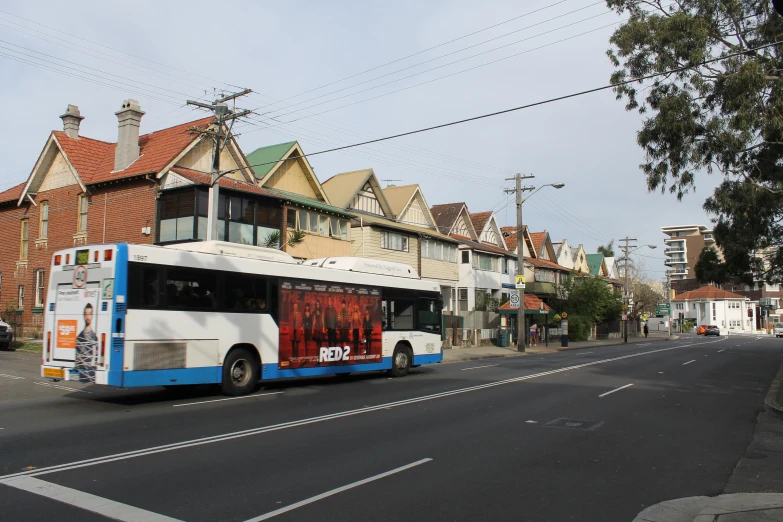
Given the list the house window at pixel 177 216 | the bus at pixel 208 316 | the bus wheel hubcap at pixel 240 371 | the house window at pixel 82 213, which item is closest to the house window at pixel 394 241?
the house window at pixel 177 216

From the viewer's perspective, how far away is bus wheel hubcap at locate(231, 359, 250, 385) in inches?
527

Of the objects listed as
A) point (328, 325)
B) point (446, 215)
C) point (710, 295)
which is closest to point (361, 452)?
point (328, 325)

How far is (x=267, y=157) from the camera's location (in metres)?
30.8

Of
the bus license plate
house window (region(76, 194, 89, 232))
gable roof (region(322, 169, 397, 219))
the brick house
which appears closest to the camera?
the bus license plate

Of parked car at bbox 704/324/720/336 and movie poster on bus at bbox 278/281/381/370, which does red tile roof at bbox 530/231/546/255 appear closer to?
parked car at bbox 704/324/720/336

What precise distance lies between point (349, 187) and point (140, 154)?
12.3 metres

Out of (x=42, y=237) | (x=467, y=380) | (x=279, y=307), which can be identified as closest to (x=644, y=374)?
(x=467, y=380)

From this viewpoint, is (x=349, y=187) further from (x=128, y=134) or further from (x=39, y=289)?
(x=39, y=289)

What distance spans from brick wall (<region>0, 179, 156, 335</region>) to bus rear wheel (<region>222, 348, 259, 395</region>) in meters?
12.2

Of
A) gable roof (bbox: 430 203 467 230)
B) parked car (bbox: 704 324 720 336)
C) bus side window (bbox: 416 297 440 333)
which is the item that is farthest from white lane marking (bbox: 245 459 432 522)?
parked car (bbox: 704 324 720 336)

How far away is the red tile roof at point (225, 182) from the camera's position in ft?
79.5

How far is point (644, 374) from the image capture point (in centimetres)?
2016

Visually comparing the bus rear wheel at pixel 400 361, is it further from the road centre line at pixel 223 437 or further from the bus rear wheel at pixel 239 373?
the bus rear wheel at pixel 239 373

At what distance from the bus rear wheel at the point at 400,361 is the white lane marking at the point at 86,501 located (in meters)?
12.6
